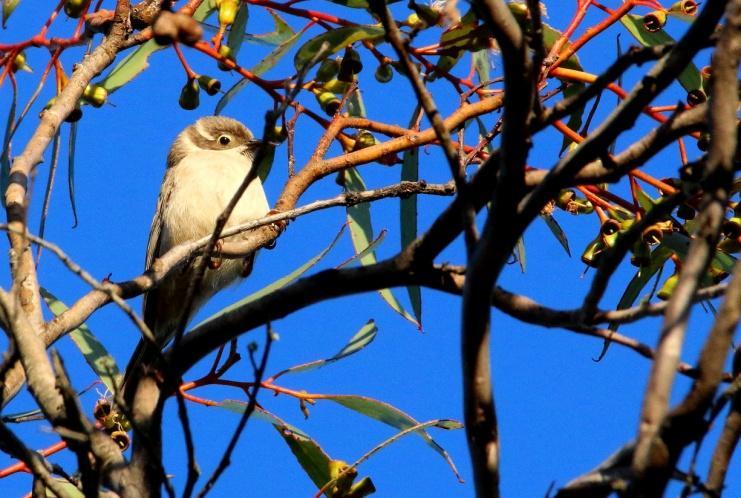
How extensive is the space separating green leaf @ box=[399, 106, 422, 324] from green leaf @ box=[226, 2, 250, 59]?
539 mm

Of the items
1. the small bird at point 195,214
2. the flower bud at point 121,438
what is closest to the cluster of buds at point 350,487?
the flower bud at point 121,438

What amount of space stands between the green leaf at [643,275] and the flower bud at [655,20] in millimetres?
662

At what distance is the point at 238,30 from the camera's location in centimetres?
299

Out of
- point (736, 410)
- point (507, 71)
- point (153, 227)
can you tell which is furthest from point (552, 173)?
point (153, 227)

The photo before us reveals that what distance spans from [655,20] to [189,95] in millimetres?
1240

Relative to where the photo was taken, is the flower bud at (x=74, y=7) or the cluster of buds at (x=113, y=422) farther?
the flower bud at (x=74, y=7)

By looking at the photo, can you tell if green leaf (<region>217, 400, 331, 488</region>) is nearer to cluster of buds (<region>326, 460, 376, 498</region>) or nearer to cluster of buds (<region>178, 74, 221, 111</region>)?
cluster of buds (<region>326, 460, 376, 498</region>)

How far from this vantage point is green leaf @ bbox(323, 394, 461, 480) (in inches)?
105

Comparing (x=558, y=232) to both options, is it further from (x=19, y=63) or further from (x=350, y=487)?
(x=19, y=63)

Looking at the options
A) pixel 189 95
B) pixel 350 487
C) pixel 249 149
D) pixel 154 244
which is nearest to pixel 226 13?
pixel 189 95

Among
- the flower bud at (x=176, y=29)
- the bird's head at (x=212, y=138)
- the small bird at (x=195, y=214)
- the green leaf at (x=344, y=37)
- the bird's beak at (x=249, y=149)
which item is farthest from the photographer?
the bird's head at (x=212, y=138)

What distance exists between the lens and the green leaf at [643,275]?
2492 millimetres

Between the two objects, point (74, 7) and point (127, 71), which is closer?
point (74, 7)

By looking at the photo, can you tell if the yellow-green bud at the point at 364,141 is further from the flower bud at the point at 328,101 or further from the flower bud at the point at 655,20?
the flower bud at the point at 655,20
